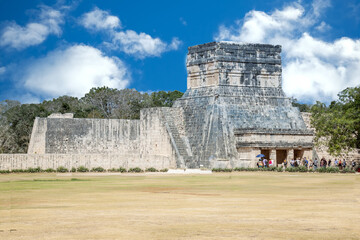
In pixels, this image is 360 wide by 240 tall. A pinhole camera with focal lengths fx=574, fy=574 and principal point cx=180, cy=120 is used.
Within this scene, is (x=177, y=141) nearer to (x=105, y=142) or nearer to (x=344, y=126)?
(x=105, y=142)

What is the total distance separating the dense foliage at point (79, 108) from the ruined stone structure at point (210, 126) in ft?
38.8

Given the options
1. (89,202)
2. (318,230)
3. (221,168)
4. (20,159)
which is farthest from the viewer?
(221,168)

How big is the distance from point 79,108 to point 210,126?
2780 centimetres

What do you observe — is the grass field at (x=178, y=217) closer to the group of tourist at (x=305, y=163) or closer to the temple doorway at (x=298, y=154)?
the group of tourist at (x=305, y=163)

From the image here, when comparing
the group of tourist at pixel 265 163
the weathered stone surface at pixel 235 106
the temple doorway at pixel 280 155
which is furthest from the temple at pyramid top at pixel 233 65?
the group of tourist at pixel 265 163

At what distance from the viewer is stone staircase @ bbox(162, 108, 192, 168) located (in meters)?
35.2

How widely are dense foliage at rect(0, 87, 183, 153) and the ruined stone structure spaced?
1184 cm

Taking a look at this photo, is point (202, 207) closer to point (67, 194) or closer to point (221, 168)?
point (67, 194)

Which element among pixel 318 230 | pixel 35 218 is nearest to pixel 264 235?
pixel 318 230

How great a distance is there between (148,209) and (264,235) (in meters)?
3.56

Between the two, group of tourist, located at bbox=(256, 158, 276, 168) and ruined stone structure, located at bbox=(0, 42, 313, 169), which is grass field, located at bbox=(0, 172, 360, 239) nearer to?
ruined stone structure, located at bbox=(0, 42, 313, 169)

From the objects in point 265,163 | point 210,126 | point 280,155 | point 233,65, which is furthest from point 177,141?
point 280,155

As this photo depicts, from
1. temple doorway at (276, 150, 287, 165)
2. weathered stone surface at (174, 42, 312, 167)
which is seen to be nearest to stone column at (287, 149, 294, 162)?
weathered stone surface at (174, 42, 312, 167)

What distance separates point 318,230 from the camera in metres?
8.28
